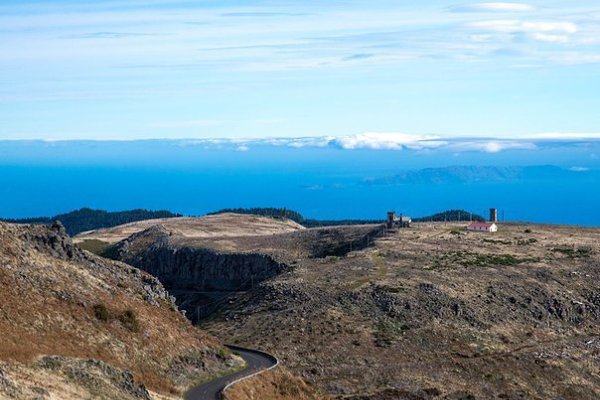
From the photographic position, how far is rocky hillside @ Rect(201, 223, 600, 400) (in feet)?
269

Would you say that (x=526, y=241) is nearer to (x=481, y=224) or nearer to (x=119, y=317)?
(x=481, y=224)

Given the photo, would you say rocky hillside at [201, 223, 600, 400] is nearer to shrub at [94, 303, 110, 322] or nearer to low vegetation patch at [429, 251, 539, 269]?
low vegetation patch at [429, 251, 539, 269]

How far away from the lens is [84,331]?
60.5 metres

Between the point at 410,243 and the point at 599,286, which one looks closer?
the point at 599,286

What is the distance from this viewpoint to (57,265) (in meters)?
69.3

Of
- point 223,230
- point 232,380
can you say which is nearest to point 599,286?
point 232,380

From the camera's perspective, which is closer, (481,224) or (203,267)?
(203,267)

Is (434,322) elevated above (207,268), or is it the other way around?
(434,322)

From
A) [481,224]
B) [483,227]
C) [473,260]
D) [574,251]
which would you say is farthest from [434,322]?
[481,224]

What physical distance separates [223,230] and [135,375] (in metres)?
131

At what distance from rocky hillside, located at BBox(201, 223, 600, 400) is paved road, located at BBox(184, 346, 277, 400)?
3.65 m

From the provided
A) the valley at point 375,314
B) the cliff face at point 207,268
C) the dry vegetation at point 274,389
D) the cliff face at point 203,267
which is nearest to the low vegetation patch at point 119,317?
the valley at point 375,314

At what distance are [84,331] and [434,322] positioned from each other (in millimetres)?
44690

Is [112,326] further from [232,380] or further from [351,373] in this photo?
[351,373]
